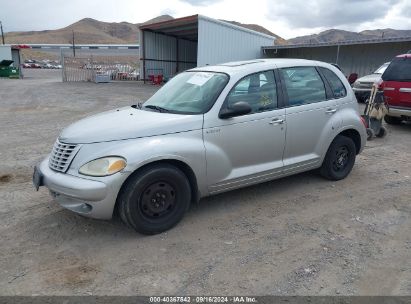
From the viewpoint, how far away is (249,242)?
3.74 meters

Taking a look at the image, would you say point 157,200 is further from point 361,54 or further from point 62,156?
point 361,54

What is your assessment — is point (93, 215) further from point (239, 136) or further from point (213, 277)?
point (239, 136)

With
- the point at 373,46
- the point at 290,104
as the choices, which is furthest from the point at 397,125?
the point at 373,46

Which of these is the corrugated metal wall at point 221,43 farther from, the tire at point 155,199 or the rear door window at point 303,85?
the tire at point 155,199

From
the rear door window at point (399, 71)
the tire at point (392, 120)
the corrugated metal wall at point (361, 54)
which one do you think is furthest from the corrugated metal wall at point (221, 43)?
the rear door window at point (399, 71)

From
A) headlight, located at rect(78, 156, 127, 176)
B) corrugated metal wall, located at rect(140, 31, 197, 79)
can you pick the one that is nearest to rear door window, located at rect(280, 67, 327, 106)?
headlight, located at rect(78, 156, 127, 176)

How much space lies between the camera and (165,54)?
29.5 metres

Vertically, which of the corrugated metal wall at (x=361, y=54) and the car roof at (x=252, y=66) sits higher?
the corrugated metal wall at (x=361, y=54)

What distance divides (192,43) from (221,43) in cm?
1072

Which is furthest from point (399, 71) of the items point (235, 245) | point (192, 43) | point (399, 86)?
point (192, 43)

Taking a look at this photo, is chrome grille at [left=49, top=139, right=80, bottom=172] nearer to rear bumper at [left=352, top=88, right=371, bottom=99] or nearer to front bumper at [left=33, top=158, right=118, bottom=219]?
front bumper at [left=33, top=158, right=118, bottom=219]

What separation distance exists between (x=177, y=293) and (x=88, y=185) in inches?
51.3

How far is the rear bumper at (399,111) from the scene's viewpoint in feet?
30.0

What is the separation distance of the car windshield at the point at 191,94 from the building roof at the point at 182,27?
55.0 feet
